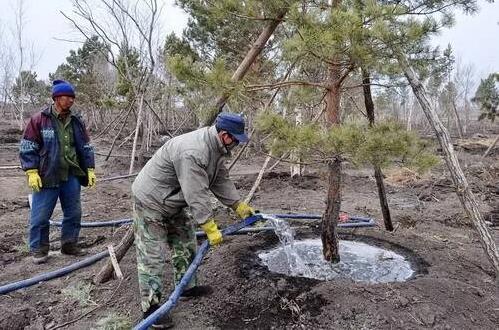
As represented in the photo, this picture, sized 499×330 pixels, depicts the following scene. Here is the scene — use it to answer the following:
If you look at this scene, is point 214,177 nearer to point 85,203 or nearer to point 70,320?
point 70,320

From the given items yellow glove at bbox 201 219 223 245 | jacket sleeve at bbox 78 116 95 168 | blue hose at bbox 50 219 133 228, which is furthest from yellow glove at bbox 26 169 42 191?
yellow glove at bbox 201 219 223 245

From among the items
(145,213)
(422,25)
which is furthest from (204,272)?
(422,25)

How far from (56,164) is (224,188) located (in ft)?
6.06

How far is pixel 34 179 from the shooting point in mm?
3984

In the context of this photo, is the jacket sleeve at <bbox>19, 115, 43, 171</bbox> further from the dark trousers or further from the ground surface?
the ground surface

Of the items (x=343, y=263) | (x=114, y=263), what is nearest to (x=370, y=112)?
(x=343, y=263)

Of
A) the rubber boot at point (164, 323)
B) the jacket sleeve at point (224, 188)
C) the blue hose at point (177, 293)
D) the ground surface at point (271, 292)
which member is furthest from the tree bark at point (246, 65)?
the rubber boot at point (164, 323)

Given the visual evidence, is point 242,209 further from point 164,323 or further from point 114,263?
point 114,263

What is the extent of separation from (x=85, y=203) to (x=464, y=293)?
5.62 metres

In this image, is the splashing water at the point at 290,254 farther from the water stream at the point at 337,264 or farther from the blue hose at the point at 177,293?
the blue hose at the point at 177,293

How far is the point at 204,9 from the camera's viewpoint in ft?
13.2

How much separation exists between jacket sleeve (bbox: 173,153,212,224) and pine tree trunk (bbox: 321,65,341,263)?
1426mm

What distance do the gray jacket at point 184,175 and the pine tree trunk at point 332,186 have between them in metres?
1.21

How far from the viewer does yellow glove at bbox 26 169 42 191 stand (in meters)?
3.97
